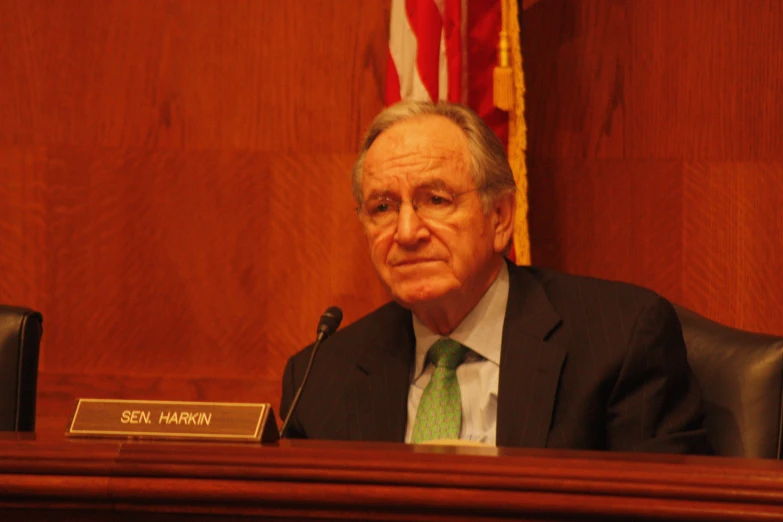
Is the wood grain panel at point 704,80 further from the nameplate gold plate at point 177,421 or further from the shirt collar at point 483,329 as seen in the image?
the nameplate gold plate at point 177,421

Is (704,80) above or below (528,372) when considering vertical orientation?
above

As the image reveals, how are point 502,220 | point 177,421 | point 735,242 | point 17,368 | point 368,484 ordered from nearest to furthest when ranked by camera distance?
point 368,484
point 177,421
point 17,368
point 502,220
point 735,242

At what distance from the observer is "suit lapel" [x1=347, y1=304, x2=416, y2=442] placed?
2.13 meters

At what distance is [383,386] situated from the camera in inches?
85.8

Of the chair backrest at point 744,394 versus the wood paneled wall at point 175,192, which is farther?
the wood paneled wall at point 175,192

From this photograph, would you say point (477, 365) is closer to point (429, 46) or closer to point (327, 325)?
point (327, 325)

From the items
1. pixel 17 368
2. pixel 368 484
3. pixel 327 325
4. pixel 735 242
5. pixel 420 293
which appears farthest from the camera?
pixel 735 242

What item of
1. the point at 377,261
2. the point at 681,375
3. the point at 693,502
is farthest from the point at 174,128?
the point at 693,502

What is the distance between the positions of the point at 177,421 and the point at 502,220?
1128 mm

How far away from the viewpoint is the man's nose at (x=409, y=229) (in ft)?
7.07

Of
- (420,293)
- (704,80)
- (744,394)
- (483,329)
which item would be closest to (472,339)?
(483,329)

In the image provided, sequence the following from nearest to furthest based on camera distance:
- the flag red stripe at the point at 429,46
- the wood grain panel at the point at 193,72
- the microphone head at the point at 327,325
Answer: the microphone head at the point at 327,325, the flag red stripe at the point at 429,46, the wood grain panel at the point at 193,72

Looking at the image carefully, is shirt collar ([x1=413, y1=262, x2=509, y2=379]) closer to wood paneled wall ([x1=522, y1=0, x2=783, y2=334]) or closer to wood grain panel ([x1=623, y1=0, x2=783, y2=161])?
wood paneled wall ([x1=522, y1=0, x2=783, y2=334])

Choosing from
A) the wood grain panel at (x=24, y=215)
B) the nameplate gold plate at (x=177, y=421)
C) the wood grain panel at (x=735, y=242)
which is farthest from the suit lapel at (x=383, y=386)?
the wood grain panel at (x=24, y=215)
